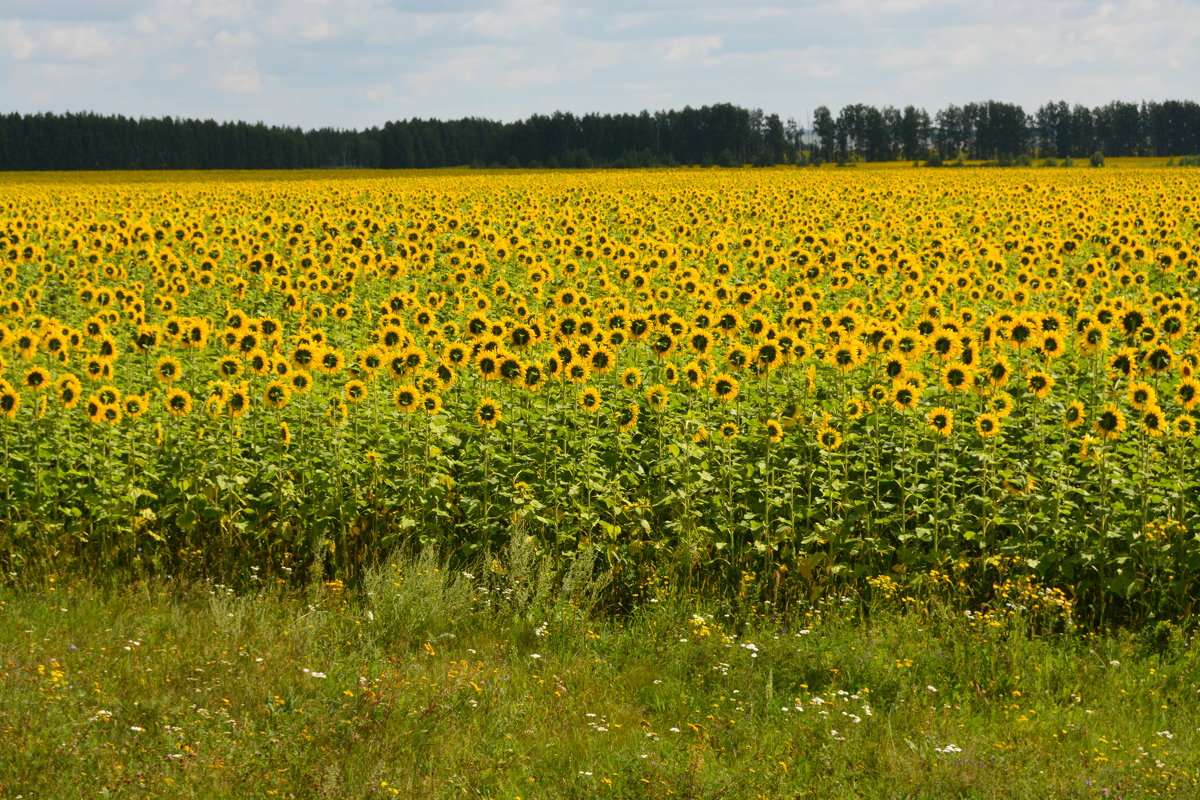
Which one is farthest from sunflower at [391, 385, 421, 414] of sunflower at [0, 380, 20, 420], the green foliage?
sunflower at [0, 380, 20, 420]

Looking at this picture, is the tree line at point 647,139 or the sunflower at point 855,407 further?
the tree line at point 647,139

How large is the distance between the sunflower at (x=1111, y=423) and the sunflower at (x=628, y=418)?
357 cm

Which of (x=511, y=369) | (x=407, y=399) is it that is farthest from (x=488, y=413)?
(x=407, y=399)

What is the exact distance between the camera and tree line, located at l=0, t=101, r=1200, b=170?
5012 inches

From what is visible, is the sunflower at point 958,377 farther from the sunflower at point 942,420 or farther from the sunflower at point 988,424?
the sunflower at point 988,424

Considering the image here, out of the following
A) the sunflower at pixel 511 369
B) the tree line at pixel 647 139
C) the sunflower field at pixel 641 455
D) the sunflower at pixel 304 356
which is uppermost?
the tree line at pixel 647 139

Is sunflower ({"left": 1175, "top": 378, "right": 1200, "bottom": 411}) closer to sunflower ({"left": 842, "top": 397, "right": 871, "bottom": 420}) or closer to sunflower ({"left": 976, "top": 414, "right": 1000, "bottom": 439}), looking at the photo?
sunflower ({"left": 976, "top": 414, "right": 1000, "bottom": 439})

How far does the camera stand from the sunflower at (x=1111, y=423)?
25.3 feet

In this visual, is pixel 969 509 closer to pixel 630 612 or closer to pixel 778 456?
pixel 778 456

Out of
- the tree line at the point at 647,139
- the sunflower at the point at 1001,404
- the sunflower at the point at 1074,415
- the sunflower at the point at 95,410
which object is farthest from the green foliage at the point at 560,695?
the tree line at the point at 647,139

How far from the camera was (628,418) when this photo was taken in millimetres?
8961

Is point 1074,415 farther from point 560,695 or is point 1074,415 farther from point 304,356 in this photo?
point 304,356

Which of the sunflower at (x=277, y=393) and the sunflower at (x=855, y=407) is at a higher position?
the sunflower at (x=277, y=393)

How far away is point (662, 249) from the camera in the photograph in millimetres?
17781
